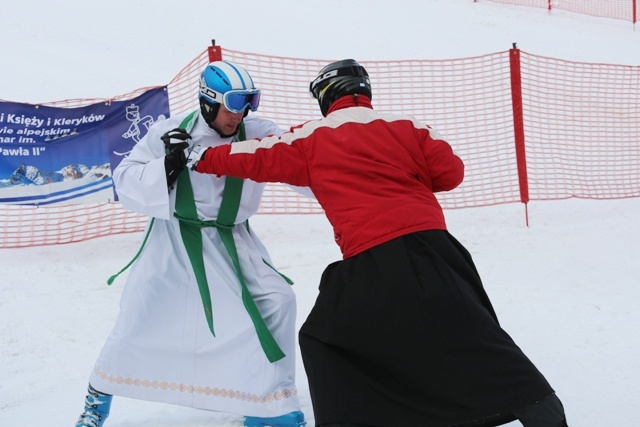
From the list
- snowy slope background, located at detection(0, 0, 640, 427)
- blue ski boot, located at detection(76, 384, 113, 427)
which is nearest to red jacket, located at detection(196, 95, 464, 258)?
blue ski boot, located at detection(76, 384, 113, 427)

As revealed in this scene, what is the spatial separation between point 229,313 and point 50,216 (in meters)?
4.44

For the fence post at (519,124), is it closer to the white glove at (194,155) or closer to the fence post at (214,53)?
the fence post at (214,53)

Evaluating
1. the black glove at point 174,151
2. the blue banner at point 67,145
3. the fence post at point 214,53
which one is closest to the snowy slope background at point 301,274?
the blue banner at point 67,145

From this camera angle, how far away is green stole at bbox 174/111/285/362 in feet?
12.0

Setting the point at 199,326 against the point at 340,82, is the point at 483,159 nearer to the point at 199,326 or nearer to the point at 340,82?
the point at 199,326

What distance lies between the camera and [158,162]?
3514mm

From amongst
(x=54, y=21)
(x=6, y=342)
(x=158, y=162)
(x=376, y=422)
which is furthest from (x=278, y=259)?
(x=54, y=21)

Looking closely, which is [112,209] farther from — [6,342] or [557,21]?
[557,21]

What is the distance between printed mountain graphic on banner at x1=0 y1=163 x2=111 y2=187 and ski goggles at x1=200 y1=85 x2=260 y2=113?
378cm

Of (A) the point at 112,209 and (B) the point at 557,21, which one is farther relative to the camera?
(B) the point at 557,21

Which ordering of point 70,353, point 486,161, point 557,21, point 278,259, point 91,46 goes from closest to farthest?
point 70,353 < point 278,259 < point 486,161 < point 91,46 < point 557,21

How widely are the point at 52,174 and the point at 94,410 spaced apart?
3758mm

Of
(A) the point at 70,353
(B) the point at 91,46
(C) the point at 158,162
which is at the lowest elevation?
(A) the point at 70,353

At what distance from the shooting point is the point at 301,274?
6500 mm
